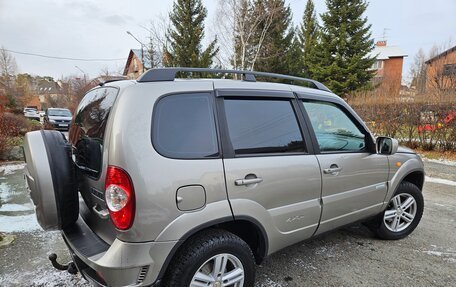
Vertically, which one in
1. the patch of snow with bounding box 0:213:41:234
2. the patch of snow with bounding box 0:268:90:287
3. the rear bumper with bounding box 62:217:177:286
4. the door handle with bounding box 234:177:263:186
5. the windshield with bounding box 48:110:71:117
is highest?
the door handle with bounding box 234:177:263:186

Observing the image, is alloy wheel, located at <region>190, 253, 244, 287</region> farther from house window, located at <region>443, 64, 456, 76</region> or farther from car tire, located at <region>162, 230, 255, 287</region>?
house window, located at <region>443, 64, 456, 76</region>

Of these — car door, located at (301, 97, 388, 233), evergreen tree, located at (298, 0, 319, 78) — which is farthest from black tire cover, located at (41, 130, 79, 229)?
evergreen tree, located at (298, 0, 319, 78)

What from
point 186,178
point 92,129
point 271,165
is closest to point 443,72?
point 271,165

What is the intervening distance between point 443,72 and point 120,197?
19745 mm

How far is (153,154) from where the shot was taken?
5.89ft

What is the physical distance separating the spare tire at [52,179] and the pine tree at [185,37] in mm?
22776

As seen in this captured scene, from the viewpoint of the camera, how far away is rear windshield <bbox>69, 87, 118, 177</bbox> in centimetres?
204

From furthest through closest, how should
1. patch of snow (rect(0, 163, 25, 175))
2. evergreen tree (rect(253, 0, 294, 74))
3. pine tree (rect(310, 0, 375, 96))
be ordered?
evergreen tree (rect(253, 0, 294, 74))
pine tree (rect(310, 0, 375, 96))
patch of snow (rect(0, 163, 25, 175))

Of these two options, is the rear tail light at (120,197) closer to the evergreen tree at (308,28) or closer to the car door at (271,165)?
→ the car door at (271,165)

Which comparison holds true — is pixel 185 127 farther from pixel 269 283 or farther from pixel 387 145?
pixel 387 145

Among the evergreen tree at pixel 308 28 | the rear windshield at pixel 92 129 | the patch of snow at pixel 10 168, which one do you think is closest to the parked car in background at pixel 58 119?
the patch of snow at pixel 10 168

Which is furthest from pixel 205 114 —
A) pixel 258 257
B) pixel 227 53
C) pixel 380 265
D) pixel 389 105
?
pixel 227 53

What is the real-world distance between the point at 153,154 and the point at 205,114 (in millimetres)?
496

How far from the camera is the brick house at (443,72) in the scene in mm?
14093
